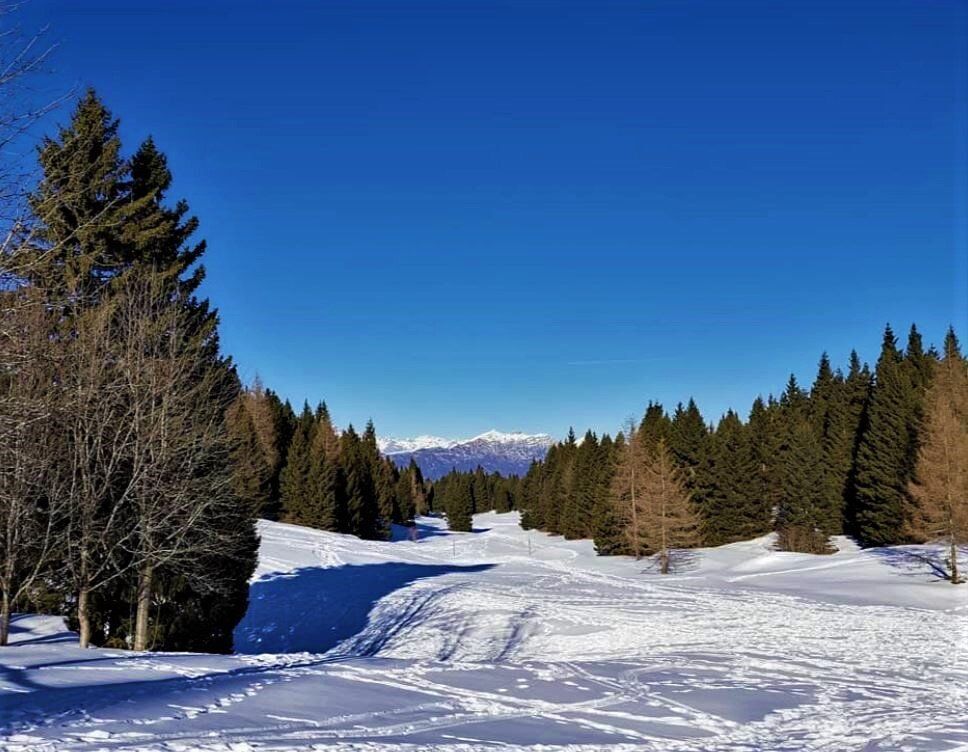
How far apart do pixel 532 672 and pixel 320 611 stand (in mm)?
15995

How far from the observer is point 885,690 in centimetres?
1273

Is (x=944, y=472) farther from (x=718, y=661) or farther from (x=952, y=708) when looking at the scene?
(x=952, y=708)

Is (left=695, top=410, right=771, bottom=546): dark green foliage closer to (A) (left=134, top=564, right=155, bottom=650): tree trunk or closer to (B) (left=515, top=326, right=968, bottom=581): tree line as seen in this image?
(B) (left=515, top=326, right=968, bottom=581): tree line

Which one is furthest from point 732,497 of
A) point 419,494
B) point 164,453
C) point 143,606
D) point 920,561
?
point 419,494

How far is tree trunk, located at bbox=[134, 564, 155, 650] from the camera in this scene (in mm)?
13875

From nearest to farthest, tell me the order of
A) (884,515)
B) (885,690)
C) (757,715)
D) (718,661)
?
(757,715)
(885,690)
(718,661)
(884,515)

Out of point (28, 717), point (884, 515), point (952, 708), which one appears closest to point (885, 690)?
point (952, 708)

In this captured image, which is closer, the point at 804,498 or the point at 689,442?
the point at 804,498

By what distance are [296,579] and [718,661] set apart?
2163cm

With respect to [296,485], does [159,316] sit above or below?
above

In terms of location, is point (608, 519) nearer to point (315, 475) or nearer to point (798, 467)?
point (798, 467)

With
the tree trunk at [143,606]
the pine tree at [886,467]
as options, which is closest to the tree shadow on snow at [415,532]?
the pine tree at [886,467]

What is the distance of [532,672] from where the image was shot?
41.7ft

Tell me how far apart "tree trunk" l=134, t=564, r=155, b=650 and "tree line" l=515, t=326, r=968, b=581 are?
99.6 ft
